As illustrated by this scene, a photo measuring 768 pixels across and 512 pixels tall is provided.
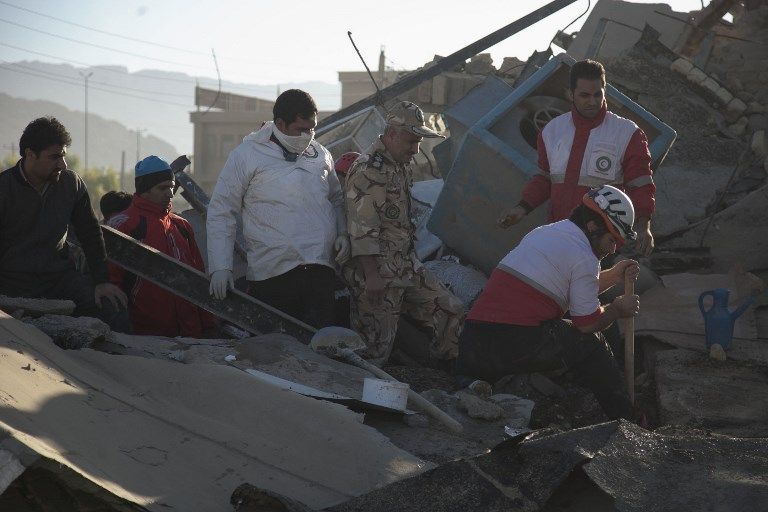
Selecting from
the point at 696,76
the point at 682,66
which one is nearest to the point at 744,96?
the point at 696,76

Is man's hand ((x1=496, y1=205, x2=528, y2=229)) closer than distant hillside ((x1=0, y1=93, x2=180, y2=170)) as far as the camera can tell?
Yes

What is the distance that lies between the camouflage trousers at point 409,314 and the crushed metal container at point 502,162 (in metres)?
0.96

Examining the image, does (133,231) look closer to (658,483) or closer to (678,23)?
(658,483)

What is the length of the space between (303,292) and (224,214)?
63 centimetres

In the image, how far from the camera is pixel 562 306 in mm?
4973

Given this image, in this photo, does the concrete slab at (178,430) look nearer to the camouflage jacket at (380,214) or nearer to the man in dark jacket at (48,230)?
the man in dark jacket at (48,230)

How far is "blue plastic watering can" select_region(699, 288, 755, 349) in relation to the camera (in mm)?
5805

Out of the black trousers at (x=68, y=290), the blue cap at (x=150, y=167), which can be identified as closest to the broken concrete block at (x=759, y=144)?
the blue cap at (x=150, y=167)

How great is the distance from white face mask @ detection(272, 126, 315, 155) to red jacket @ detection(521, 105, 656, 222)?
4.58 ft

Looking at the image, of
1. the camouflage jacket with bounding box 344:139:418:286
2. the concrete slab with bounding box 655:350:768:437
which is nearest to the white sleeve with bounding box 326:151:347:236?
the camouflage jacket with bounding box 344:139:418:286

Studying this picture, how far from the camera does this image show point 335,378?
4.61 m

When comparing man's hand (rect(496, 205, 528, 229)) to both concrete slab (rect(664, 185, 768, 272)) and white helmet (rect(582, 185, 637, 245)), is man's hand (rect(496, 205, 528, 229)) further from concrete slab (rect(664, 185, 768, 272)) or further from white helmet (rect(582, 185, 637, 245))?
concrete slab (rect(664, 185, 768, 272))

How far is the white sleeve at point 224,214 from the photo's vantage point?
541cm

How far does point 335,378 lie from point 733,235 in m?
4.15
